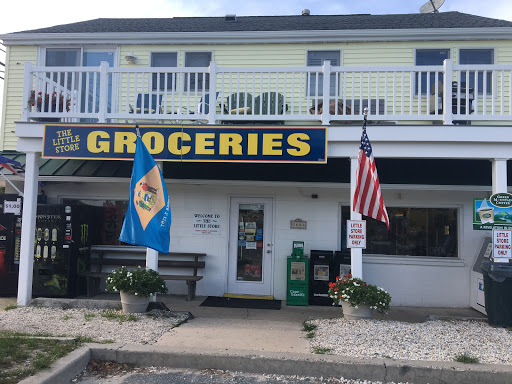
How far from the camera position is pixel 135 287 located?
655cm

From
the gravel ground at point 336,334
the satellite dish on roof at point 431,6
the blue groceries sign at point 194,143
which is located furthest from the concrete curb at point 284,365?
the satellite dish on roof at point 431,6

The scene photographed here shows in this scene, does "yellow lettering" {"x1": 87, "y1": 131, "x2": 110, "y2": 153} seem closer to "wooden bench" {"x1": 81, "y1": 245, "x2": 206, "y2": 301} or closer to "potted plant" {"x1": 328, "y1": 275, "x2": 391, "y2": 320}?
"wooden bench" {"x1": 81, "y1": 245, "x2": 206, "y2": 301}

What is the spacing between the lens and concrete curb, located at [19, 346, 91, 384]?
4.09 m

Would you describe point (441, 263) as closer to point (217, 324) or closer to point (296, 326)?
point (296, 326)

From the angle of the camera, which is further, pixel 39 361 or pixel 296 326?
pixel 296 326

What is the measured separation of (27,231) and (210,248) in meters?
3.37

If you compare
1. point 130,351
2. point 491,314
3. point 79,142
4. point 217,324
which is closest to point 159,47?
point 79,142

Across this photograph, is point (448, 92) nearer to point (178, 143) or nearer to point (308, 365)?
point (178, 143)

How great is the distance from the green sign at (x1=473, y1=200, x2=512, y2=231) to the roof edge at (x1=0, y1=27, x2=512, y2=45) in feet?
15.0

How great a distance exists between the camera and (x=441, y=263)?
26.8ft

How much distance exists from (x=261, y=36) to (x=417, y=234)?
550 centimetres

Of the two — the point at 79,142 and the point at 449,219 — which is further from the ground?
the point at 79,142

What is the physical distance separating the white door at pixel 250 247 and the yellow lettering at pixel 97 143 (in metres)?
2.85

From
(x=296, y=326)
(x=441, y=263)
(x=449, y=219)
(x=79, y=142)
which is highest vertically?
(x=79, y=142)
